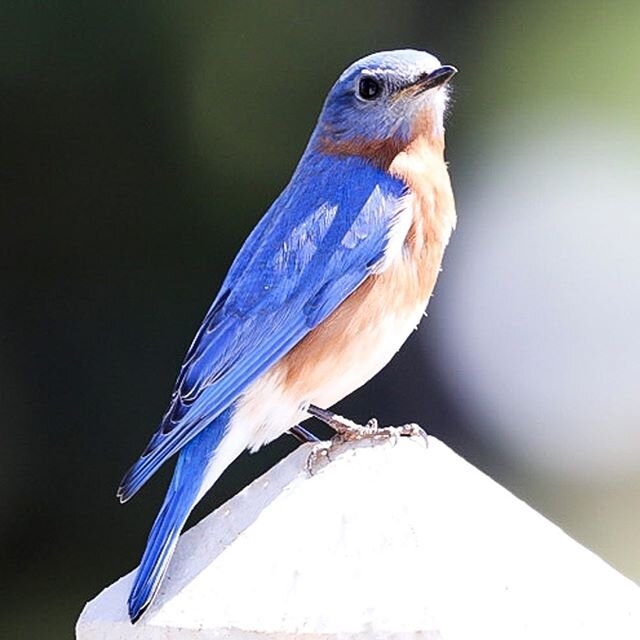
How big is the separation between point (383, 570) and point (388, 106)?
1790mm

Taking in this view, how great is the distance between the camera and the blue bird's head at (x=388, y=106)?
3.47 m

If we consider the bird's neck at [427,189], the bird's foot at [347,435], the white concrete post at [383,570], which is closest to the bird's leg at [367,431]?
the bird's foot at [347,435]

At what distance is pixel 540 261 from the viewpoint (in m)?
5.82

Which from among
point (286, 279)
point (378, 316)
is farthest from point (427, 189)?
point (286, 279)

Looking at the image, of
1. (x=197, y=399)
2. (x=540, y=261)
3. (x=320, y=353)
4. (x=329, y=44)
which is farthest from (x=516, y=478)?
(x=197, y=399)

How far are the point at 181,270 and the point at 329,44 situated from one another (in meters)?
1.05

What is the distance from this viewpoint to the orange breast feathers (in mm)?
3098

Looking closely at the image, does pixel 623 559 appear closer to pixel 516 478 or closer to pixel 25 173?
pixel 516 478

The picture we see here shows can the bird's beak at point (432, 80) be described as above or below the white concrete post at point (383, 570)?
above

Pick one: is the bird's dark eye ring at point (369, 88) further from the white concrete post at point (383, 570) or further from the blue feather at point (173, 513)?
the white concrete post at point (383, 570)

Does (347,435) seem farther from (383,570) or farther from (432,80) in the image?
(432,80)

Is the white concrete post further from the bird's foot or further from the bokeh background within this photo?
the bokeh background

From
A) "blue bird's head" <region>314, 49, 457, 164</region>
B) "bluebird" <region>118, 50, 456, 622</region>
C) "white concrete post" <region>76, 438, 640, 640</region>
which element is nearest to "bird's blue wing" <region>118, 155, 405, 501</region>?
"bluebird" <region>118, 50, 456, 622</region>

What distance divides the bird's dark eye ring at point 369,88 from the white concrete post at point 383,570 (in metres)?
1.54
